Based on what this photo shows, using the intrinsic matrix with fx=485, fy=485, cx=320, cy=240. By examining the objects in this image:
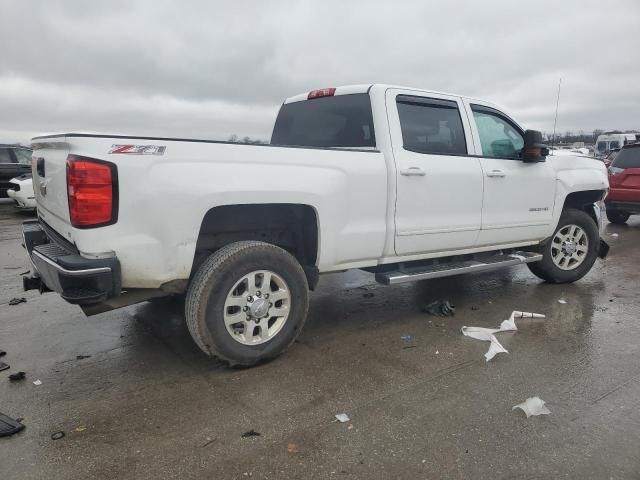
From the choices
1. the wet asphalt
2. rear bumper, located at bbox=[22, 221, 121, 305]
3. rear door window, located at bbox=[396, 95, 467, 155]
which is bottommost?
the wet asphalt

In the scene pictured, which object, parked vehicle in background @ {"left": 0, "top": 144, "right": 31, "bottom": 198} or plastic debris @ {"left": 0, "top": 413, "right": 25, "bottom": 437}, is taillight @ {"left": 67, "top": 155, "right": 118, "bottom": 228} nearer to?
plastic debris @ {"left": 0, "top": 413, "right": 25, "bottom": 437}

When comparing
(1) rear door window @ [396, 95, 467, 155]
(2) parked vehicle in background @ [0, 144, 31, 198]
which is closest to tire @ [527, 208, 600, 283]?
(1) rear door window @ [396, 95, 467, 155]

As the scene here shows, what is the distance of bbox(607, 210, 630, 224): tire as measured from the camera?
36.3 feet

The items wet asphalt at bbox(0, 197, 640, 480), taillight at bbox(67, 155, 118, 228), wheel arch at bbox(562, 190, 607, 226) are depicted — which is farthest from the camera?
wheel arch at bbox(562, 190, 607, 226)

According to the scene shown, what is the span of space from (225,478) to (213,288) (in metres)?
1.24

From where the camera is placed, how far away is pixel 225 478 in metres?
2.35

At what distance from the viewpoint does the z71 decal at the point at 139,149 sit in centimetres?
288

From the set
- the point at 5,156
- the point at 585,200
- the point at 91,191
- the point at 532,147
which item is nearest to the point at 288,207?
the point at 91,191

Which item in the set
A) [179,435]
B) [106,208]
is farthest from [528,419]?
[106,208]

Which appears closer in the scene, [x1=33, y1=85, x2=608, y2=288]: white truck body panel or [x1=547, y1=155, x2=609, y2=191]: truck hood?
[x1=33, y1=85, x2=608, y2=288]: white truck body panel

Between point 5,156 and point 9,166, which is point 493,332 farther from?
point 5,156

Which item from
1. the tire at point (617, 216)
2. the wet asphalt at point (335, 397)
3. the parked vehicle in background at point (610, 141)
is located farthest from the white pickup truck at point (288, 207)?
the parked vehicle in background at point (610, 141)

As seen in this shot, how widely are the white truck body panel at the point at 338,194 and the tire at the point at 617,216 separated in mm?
6657

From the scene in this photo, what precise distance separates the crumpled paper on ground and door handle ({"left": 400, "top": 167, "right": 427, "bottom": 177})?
1421 millimetres
